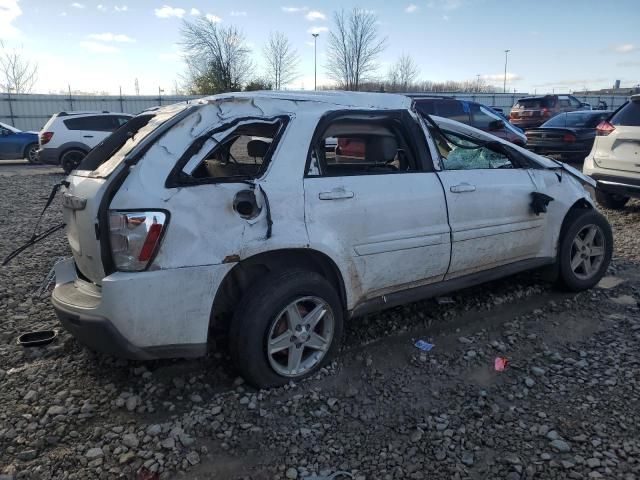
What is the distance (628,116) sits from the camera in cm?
695

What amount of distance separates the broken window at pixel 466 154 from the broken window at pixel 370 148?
0.31 m

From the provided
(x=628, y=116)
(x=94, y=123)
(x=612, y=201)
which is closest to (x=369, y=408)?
(x=628, y=116)

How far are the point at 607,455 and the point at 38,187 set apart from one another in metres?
12.3

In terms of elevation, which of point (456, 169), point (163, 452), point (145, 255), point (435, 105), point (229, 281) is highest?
point (435, 105)

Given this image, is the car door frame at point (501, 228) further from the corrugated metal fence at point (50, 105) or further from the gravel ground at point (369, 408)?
the corrugated metal fence at point (50, 105)

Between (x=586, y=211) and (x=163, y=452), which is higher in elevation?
(x=586, y=211)

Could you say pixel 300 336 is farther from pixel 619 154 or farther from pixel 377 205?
pixel 619 154

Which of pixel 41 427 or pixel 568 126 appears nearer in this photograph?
pixel 41 427

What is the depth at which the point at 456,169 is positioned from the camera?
3.70m

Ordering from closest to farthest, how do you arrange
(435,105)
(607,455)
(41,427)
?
(607,455)
(41,427)
(435,105)

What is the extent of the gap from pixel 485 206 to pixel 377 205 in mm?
1030

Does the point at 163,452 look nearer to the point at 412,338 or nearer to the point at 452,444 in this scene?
the point at 452,444

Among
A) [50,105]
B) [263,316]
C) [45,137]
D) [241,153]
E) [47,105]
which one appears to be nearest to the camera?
[263,316]

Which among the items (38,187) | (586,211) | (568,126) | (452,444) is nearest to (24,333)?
(452,444)
